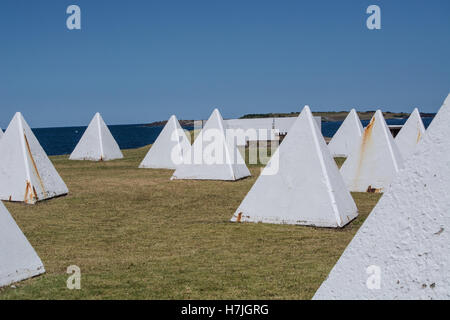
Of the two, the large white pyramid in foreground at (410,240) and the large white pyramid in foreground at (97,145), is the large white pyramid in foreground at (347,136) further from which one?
the large white pyramid in foreground at (410,240)

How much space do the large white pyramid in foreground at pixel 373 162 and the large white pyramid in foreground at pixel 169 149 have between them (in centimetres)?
818

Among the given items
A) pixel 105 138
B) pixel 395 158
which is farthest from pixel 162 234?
pixel 105 138

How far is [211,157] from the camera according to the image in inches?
556

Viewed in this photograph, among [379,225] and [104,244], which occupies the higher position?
[104,244]

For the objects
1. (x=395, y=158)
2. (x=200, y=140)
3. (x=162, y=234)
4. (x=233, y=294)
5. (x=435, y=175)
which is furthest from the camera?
(x=200, y=140)

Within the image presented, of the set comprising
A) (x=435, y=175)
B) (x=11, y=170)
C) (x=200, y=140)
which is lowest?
(x=435, y=175)

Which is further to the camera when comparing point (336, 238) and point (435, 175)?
point (336, 238)

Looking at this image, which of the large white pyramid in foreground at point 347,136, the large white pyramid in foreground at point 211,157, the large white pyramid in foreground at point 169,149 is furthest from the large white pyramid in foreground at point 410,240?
the large white pyramid in foreground at point 347,136

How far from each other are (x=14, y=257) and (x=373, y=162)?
30.8ft

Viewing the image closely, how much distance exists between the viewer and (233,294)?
13.8 feet

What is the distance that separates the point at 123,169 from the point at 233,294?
46.7 ft

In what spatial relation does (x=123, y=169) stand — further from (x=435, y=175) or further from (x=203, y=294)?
(x=435, y=175)

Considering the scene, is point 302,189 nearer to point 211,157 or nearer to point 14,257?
point 14,257

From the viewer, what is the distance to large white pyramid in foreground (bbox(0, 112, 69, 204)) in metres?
10.2
